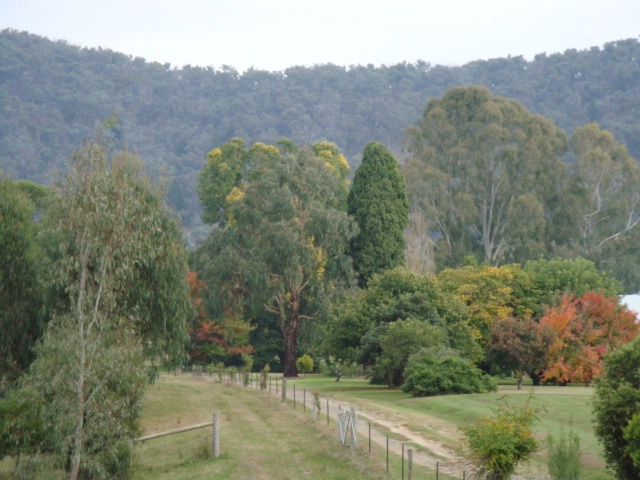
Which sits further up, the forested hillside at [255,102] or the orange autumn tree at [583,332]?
the forested hillside at [255,102]

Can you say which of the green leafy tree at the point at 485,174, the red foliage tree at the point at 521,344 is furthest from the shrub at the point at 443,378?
the green leafy tree at the point at 485,174

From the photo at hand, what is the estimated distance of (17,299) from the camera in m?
34.8

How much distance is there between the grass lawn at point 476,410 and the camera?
1107 inches

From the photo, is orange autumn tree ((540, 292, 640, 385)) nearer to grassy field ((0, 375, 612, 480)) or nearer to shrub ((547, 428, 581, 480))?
grassy field ((0, 375, 612, 480))

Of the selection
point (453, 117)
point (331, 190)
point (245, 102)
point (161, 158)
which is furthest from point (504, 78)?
point (331, 190)

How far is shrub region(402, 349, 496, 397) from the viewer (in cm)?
4094

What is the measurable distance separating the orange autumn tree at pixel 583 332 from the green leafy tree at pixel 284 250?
1552cm

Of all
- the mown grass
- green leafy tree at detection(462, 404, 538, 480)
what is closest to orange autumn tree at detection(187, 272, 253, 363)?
the mown grass

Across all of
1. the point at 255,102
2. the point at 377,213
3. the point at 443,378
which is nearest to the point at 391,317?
the point at 443,378

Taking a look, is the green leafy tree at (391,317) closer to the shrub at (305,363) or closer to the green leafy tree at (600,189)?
the shrub at (305,363)

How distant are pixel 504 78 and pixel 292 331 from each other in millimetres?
115649

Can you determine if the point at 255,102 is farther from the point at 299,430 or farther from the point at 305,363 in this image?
the point at 299,430

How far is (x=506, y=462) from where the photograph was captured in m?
22.9

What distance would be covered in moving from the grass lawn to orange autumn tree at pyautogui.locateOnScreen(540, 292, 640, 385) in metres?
1.31
